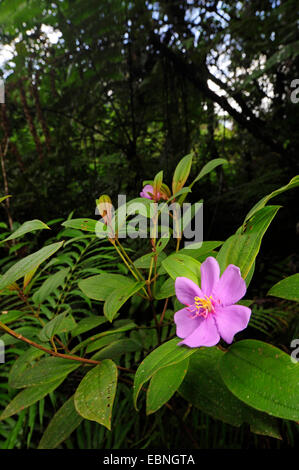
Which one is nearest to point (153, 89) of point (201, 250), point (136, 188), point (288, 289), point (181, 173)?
point (136, 188)

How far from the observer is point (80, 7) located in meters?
1.39

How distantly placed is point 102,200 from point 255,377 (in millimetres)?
304

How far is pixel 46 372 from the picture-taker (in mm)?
512

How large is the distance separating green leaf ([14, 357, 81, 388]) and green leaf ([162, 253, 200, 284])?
0.83 feet

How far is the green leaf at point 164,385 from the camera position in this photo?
0.38 meters

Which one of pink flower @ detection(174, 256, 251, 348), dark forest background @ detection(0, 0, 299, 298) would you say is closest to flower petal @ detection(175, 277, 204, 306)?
pink flower @ detection(174, 256, 251, 348)

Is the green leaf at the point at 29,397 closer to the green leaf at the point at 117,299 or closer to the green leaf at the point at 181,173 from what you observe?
the green leaf at the point at 117,299

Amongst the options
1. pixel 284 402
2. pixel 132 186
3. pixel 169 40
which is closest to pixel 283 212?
pixel 132 186

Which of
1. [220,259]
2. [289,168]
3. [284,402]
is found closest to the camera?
[284,402]

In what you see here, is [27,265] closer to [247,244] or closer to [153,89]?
[247,244]

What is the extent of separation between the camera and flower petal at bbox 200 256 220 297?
0.37 metres

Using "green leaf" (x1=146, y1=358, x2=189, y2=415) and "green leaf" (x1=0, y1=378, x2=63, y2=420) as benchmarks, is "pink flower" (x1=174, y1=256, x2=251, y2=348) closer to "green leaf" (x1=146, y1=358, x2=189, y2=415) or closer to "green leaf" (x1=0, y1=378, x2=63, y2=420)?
"green leaf" (x1=146, y1=358, x2=189, y2=415)
